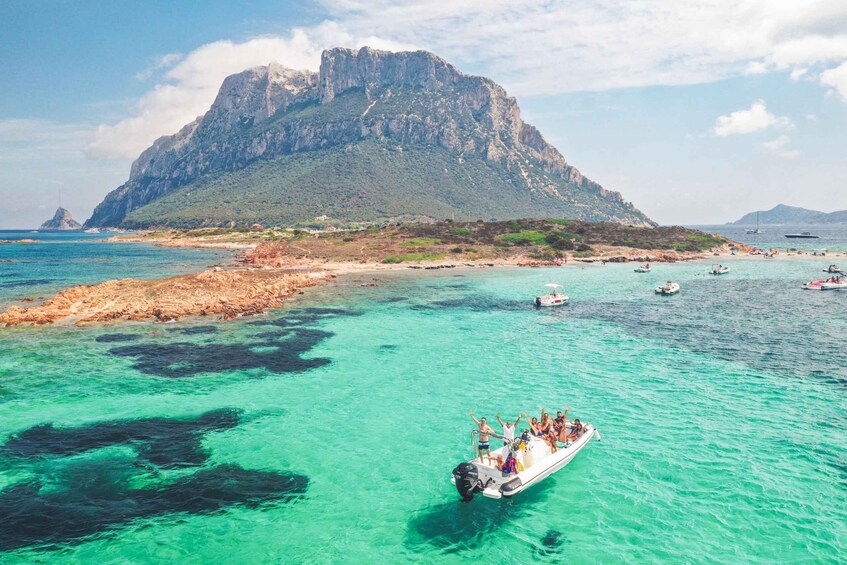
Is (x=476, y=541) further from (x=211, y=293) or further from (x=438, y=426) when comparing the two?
(x=211, y=293)

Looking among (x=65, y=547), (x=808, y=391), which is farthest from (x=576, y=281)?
(x=65, y=547)

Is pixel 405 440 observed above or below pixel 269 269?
below

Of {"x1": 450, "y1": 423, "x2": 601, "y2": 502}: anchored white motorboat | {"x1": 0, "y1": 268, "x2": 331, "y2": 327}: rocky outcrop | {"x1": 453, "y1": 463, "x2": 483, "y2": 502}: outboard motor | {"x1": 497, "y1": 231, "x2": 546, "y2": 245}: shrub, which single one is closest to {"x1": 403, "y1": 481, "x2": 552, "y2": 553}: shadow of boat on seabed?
{"x1": 450, "y1": 423, "x2": 601, "y2": 502}: anchored white motorboat

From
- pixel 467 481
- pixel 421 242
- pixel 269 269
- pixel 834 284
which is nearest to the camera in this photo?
pixel 467 481

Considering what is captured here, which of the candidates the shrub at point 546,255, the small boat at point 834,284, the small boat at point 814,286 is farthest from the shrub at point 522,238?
the small boat at point 834,284

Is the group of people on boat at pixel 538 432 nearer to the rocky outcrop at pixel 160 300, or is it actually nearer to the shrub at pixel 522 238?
the rocky outcrop at pixel 160 300

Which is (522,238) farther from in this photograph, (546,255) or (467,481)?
(467,481)

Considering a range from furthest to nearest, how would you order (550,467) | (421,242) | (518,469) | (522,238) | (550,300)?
(522,238) → (421,242) → (550,300) → (550,467) → (518,469)

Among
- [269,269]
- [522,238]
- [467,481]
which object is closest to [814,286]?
[522,238]
